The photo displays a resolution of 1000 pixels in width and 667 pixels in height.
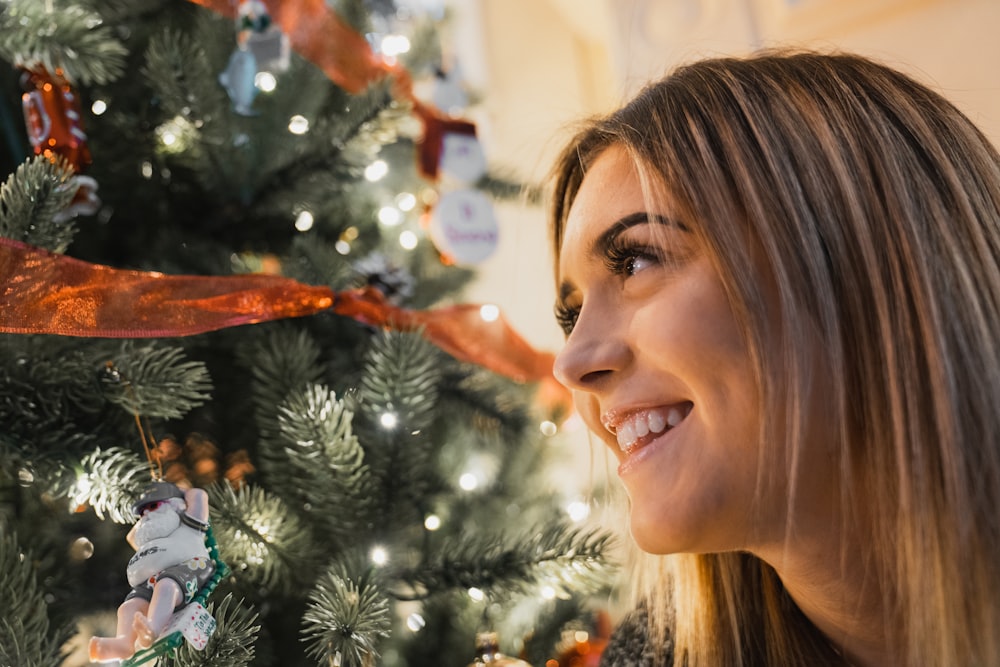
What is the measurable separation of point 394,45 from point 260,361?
0.52 metres

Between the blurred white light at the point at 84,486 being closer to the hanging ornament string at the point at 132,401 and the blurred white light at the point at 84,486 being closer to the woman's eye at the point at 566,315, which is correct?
the hanging ornament string at the point at 132,401

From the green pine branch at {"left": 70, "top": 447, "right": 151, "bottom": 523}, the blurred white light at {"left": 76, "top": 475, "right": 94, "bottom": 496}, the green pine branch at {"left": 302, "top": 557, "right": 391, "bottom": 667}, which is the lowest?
the blurred white light at {"left": 76, "top": 475, "right": 94, "bottom": 496}

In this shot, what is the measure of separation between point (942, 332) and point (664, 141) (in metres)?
0.25

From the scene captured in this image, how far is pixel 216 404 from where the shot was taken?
0.85 metres

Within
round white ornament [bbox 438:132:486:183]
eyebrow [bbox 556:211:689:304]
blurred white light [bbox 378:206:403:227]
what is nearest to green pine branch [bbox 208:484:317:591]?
eyebrow [bbox 556:211:689:304]

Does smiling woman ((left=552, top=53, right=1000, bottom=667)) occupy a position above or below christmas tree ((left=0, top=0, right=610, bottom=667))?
above

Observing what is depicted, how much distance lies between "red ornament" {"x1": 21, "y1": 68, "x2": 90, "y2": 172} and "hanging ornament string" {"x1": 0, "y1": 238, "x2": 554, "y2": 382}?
0.12m

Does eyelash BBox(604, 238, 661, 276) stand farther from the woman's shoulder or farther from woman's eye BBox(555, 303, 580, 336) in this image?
the woman's shoulder

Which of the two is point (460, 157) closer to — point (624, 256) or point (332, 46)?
point (332, 46)

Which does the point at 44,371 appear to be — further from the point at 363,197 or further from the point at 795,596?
the point at 795,596

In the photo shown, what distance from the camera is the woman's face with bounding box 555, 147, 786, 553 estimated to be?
60 cm

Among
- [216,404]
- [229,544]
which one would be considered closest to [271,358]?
[216,404]

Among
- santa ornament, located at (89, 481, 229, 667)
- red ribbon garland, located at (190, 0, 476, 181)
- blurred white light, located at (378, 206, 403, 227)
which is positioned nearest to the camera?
santa ornament, located at (89, 481, 229, 667)

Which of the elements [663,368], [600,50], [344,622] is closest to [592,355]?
[663,368]
